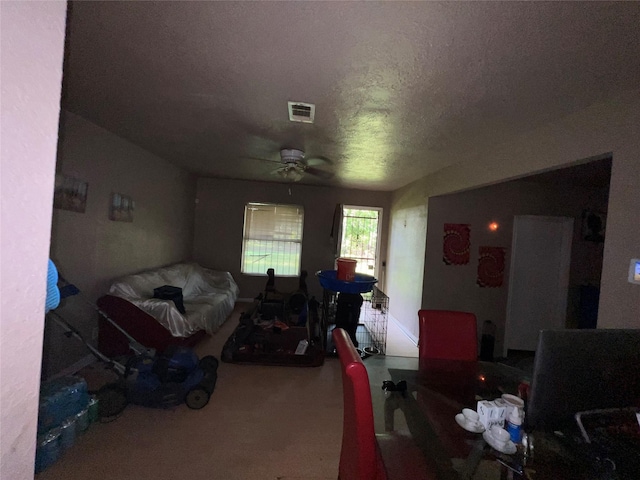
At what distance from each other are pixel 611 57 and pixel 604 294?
1245mm

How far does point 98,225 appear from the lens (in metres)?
3.07

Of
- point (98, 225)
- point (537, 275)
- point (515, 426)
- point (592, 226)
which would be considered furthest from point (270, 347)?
point (592, 226)

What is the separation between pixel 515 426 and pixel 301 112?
2.17m

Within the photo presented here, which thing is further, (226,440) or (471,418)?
(226,440)

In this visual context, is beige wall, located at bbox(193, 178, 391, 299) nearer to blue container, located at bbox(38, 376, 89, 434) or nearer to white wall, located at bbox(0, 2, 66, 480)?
blue container, located at bbox(38, 376, 89, 434)

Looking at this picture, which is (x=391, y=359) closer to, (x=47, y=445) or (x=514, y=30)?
(x=514, y=30)

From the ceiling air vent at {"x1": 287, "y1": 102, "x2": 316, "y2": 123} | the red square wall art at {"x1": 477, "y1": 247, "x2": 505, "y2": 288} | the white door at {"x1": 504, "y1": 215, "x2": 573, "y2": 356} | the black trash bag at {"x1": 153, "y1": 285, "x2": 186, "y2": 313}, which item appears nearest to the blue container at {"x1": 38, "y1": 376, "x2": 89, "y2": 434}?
the black trash bag at {"x1": 153, "y1": 285, "x2": 186, "y2": 313}

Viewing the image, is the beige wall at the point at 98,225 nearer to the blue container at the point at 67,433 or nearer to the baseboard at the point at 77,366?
the baseboard at the point at 77,366

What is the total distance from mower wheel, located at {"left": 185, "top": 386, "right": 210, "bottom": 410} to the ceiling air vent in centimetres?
228

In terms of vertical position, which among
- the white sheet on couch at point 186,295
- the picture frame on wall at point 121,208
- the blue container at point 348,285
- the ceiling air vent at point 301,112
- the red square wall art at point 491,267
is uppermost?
the ceiling air vent at point 301,112

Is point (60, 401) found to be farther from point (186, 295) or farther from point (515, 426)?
point (186, 295)

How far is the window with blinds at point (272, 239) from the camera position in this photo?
604 centimetres

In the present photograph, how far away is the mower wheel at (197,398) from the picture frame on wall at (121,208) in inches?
82.9

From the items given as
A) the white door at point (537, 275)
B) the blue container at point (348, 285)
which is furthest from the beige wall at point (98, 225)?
the white door at point (537, 275)
